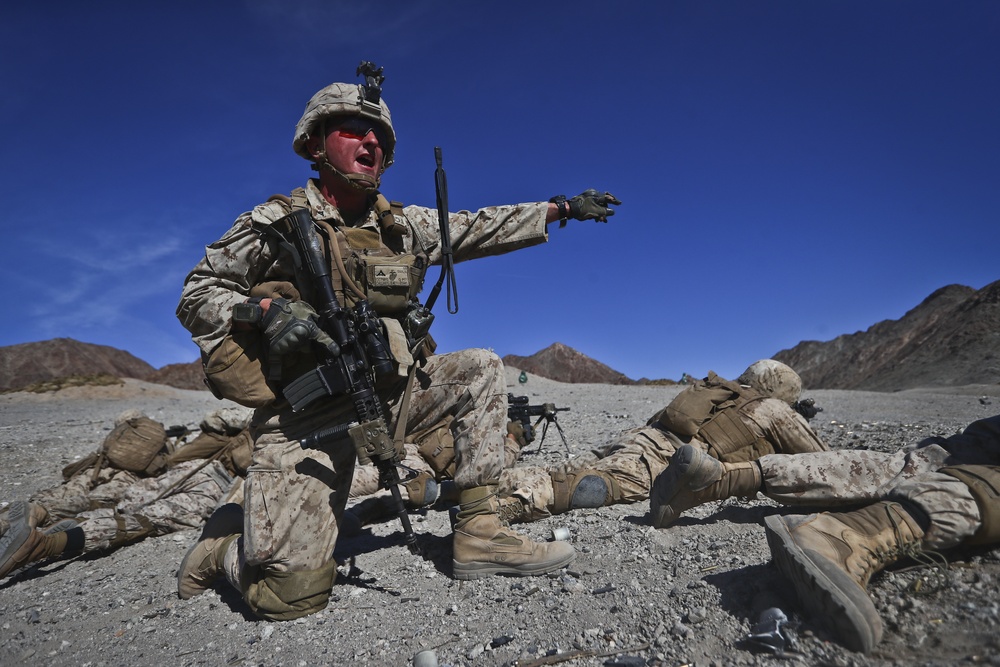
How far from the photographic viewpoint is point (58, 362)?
28.2 m

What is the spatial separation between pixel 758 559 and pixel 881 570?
1.59 ft

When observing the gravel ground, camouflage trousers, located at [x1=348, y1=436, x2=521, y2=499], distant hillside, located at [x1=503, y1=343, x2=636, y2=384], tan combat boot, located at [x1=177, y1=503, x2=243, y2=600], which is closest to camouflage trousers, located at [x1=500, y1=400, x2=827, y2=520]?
the gravel ground

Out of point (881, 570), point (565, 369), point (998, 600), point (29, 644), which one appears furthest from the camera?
point (565, 369)

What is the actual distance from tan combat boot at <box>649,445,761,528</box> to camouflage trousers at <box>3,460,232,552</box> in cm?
355

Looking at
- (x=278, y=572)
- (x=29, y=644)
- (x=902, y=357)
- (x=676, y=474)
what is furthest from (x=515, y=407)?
(x=902, y=357)

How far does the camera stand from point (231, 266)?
314 cm

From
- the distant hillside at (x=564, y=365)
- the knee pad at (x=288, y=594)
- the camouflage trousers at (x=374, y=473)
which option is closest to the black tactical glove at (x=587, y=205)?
the camouflage trousers at (x=374, y=473)

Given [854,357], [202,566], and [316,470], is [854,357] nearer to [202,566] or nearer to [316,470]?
[316,470]

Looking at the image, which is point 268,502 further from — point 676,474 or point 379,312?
point 676,474

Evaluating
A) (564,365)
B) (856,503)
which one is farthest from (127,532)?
(564,365)

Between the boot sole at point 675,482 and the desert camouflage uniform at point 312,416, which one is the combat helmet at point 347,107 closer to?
the desert camouflage uniform at point 312,416

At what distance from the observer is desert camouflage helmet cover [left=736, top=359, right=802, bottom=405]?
15.4ft

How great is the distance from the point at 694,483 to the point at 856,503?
83cm

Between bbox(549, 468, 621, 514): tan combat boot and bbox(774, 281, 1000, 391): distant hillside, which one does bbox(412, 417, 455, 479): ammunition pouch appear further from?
bbox(774, 281, 1000, 391): distant hillside
